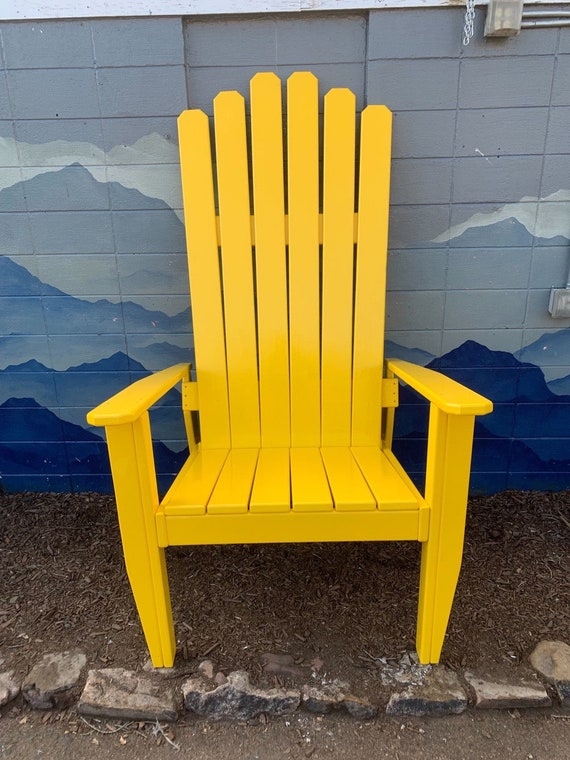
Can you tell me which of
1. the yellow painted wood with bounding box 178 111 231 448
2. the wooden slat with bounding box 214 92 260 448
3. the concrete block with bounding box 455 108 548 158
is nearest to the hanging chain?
the concrete block with bounding box 455 108 548 158

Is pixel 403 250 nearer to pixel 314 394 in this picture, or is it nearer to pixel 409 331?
pixel 409 331

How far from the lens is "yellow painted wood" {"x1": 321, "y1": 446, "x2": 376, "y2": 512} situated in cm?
124

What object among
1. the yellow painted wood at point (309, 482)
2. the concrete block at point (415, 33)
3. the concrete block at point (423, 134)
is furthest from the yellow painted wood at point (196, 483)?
the concrete block at point (415, 33)

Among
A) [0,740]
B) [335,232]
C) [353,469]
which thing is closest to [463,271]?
[335,232]

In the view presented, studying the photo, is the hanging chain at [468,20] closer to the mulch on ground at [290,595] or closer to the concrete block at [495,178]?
the concrete block at [495,178]

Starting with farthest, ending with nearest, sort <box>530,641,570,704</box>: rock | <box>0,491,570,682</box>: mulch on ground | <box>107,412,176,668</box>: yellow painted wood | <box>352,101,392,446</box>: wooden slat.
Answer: <box>352,101,392,446</box>: wooden slat → <box>0,491,570,682</box>: mulch on ground → <box>530,641,570,704</box>: rock → <box>107,412,176,668</box>: yellow painted wood

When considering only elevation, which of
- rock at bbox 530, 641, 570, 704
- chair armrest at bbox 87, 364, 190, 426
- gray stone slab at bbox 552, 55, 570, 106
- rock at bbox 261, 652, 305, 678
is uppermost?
gray stone slab at bbox 552, 55, 570, 106

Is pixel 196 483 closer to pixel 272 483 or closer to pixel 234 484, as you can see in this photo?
pixel 234 484

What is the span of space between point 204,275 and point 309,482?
797 mm

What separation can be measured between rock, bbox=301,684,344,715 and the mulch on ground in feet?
0.22

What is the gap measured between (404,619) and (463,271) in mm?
1325

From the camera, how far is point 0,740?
1.25 metres

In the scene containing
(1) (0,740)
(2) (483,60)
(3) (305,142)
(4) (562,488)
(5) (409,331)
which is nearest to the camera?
(1) (0,740)

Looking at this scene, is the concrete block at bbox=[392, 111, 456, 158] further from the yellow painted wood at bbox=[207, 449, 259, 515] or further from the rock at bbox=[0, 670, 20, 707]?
the rock at bbox=[0, 670, 20, 707]
